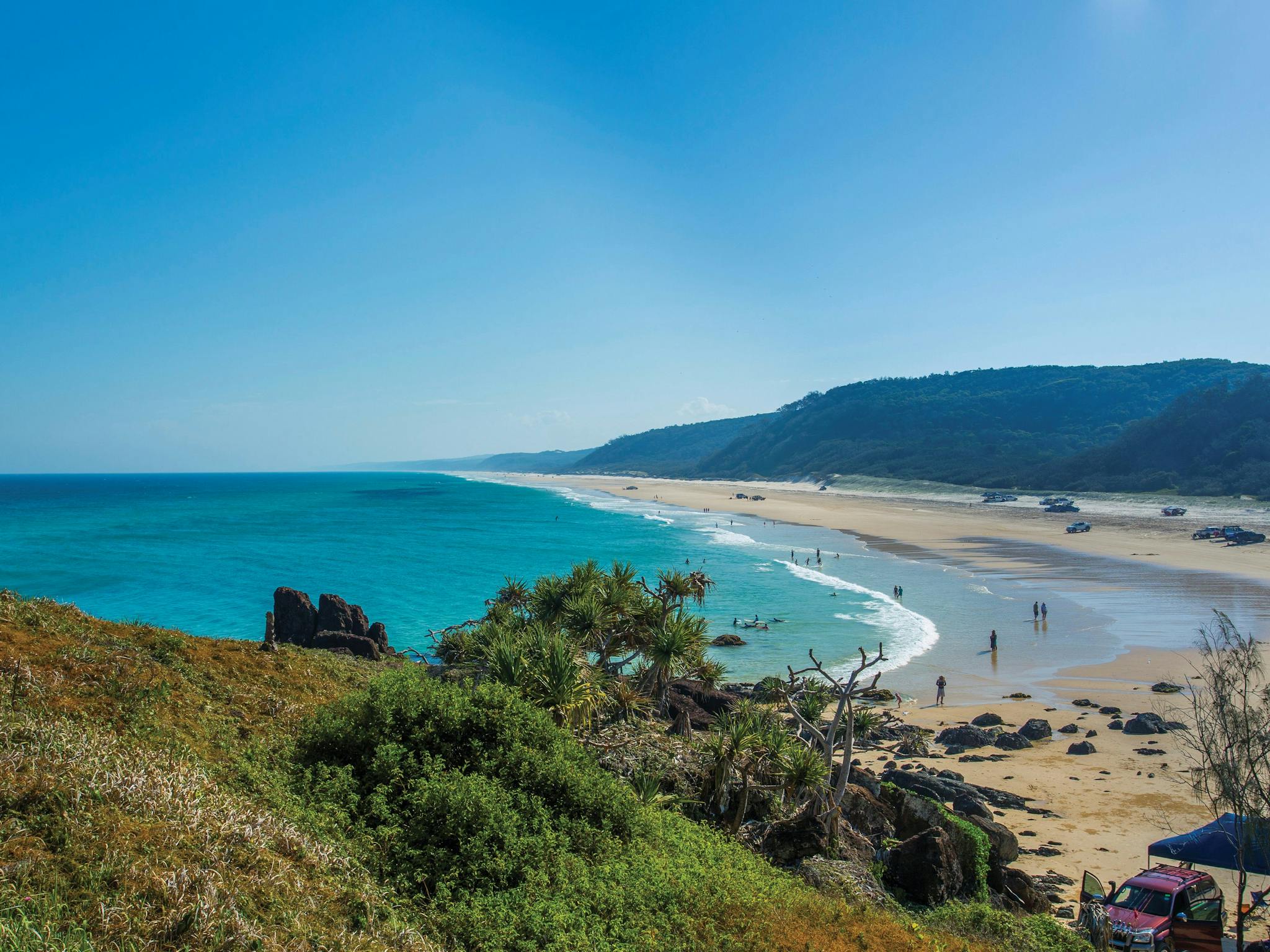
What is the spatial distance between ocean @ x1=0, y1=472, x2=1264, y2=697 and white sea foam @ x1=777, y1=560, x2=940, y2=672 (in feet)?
0.54

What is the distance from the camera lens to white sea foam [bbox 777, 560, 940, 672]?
3381cm

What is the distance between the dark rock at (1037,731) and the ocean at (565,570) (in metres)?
4.63

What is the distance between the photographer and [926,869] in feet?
40.9

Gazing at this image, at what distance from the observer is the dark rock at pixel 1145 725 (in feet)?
75.3

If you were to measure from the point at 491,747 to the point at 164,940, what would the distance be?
4.90 m

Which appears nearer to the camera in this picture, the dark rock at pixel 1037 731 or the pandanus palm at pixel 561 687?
the pandanus palm at pixel 561 687

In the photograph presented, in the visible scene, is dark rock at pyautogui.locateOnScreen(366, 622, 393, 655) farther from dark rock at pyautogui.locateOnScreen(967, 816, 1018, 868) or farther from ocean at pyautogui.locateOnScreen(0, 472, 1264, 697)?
dark rock at pyautogui.locateOnScreen(967, 816, 1018, 868)

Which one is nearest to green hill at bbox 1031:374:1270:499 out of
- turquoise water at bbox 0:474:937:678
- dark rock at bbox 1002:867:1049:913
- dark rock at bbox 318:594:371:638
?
turquoise water at bbox 0:474:937:678

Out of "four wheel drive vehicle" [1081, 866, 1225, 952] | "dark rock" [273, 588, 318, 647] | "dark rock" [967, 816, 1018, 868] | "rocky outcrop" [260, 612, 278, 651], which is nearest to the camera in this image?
"four wheel drive vehicle" [1081, 866, 1225, 952]

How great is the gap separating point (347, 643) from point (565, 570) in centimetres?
2875

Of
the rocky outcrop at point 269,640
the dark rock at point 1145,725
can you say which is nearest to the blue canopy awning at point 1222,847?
the dark rock at point 1145,725

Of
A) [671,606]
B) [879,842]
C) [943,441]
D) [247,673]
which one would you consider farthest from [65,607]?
[943,441]

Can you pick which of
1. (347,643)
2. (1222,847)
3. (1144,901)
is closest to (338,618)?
(347,643)

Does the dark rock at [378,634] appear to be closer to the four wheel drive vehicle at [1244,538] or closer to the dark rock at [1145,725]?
the dark rock at [1145,725]
